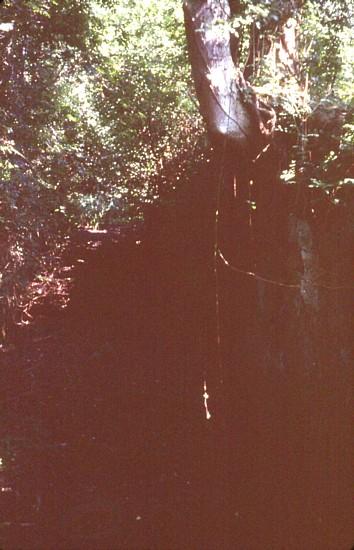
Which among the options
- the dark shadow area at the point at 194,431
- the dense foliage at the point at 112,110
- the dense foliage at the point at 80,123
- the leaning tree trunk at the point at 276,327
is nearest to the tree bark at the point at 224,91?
the leaning tree trunk at the point at 276,327

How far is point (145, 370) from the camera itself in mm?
7758

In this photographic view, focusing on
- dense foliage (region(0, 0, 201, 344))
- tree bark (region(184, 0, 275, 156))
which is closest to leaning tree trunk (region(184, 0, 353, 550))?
tree bark (region(184, 0, 275, 156))

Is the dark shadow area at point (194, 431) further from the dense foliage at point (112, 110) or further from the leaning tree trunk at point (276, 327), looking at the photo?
the dense foliage at point (112, 110)

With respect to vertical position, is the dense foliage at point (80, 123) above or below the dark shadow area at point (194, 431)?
above

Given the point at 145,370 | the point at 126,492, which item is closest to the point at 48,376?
the point at 145,370

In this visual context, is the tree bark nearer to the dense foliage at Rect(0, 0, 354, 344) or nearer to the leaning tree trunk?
the leaning tree trunk

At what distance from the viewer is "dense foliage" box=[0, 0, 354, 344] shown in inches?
204

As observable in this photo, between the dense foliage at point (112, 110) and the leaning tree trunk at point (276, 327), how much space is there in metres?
0.31

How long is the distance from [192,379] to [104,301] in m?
4.06

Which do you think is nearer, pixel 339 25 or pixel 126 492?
pixel 126 492

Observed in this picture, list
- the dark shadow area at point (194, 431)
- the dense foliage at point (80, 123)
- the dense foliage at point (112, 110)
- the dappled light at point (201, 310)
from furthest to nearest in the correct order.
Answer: the dense foliage at point (80, 123)
the dense foliage at point (112, 110)
the dappled light at point (201, 310)
the dark shadow area at point (194, 431)

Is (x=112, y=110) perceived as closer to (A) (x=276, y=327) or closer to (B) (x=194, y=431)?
(A) (x=276, y=327)

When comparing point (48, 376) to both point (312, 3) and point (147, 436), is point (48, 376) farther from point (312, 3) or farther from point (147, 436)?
point (312, 3)

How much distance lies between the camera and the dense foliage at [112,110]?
5.17 meters
